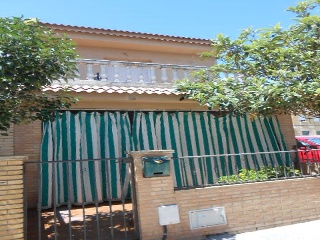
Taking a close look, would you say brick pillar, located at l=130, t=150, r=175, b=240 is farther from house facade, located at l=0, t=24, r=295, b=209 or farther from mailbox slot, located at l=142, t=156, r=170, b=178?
house facade, located at l=0, t=24, r=295, b=209

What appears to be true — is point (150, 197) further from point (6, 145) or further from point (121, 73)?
point (121, 73)

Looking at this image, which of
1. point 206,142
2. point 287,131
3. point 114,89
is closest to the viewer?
point 114,89

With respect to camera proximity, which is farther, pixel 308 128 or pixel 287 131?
pixel 308 128

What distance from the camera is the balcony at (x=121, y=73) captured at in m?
8.16

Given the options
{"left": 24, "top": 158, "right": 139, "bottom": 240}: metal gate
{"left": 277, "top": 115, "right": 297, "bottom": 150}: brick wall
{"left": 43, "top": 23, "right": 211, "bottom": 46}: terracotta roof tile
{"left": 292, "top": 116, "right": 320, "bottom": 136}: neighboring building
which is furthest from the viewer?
{"left": 292, "top": 116, "right": 320, "bottom": 136}: neighboring building

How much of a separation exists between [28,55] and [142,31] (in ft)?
24.3

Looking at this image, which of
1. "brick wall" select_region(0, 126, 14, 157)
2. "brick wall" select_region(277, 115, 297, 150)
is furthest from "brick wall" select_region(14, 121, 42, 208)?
"brick wall" select_region(277, 115, 297, 150)

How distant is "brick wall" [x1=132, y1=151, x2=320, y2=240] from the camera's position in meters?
4.92

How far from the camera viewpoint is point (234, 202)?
18.2 feet

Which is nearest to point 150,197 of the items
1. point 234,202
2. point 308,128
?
point 234,202

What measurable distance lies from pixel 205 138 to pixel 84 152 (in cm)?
376

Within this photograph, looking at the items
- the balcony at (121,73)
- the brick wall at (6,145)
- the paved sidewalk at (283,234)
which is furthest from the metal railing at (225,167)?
the brick wall at (6,145)

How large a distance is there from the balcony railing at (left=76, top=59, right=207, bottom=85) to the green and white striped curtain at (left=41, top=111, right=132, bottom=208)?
117 cm

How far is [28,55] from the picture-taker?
15.3 ft
